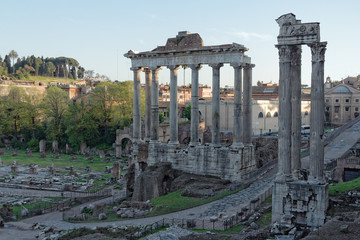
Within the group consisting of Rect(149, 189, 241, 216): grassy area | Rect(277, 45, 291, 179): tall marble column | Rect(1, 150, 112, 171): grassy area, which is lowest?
Rect(1, 150, 112, 171): grassy area

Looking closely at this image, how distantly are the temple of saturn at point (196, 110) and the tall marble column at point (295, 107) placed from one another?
9.03 metres

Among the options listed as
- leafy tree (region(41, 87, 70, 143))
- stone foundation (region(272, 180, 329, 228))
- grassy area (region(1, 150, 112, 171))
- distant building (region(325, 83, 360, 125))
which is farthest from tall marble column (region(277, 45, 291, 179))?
distant building (region(325, 83, 360, 125))

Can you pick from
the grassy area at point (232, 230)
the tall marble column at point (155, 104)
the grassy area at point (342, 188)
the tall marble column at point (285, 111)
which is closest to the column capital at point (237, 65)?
the tall marble column at point (155, 104)

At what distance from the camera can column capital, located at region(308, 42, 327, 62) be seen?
1711 cm

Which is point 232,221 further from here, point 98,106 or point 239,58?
point 98,106

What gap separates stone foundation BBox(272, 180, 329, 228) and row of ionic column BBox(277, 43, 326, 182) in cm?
44

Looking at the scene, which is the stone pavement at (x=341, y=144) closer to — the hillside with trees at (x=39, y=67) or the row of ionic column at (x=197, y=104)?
the row of ionic column at (x=197, y=104)

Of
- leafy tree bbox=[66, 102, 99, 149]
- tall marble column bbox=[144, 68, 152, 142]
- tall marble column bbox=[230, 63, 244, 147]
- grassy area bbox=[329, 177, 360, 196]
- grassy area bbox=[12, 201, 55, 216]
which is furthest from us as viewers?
leafy tree bbox=[66, 102, 99, 149]

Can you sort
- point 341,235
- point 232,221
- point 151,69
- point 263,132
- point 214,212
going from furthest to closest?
point 263,132 → point 151,69 → point 214,212 → point 232,221 → point 341,235

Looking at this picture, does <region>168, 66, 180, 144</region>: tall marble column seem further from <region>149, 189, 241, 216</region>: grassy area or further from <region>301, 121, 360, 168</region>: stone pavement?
<region>301, 121, 360, 168</region>: stone pavement

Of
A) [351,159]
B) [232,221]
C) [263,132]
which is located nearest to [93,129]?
[263,132]

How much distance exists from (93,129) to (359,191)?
44.9 m

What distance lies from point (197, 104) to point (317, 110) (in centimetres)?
1292

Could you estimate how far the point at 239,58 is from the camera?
27.5 metres
